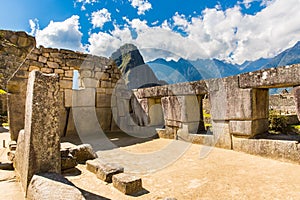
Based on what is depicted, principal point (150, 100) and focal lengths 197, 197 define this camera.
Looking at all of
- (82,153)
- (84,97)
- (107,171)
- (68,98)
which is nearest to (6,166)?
(82,153)

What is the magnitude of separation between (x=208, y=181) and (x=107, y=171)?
1.62 meters

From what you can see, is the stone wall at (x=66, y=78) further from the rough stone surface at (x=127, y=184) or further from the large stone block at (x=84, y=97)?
the rough stone surface at (x=127, y=184)

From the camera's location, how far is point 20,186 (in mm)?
2729

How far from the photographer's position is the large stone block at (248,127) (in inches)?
175

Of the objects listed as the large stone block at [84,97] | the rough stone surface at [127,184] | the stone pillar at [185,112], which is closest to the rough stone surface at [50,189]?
the rough stone surface at [127,184]

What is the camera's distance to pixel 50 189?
2.00m

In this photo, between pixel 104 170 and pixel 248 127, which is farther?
pixel 248 127

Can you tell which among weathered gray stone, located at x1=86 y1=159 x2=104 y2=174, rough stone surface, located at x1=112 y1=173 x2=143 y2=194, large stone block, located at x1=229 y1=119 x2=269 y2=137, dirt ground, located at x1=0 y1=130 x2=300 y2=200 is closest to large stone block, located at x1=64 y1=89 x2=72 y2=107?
dirt ground, located at x1=0 y1=130 x2=300 y2=200

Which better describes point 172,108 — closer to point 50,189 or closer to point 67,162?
point 67,162

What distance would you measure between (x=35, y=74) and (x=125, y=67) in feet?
170

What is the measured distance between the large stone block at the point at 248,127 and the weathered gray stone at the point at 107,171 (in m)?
2.92

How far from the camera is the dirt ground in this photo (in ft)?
8.63

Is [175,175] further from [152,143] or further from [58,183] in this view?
[152,143]

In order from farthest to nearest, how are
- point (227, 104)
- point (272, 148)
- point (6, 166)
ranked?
point (227, 104) → point (272, 148) → point (6, 166)
